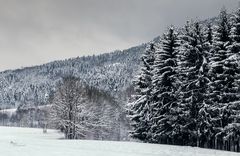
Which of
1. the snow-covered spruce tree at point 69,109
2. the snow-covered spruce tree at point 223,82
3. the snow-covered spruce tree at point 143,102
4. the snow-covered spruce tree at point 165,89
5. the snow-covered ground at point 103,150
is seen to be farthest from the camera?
the snow-covered spruce tree at point 69,109

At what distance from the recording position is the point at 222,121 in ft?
125

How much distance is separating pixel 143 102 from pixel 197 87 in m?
10.1

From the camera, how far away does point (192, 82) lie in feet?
130

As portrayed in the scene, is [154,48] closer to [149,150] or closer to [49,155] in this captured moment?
[149,150]

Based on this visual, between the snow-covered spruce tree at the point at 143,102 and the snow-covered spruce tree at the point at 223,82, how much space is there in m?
9.67

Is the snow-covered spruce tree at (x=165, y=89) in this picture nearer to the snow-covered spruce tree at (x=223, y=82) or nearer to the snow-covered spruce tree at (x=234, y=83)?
the snow-covered spruce tree at (x=223, y=82)

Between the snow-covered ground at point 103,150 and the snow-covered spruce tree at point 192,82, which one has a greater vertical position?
the snow-covered spruce tree at point 192,82

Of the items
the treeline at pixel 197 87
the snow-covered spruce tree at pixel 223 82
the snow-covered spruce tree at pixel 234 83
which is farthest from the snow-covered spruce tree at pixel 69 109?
the snow-covered spruce tree at pixel 234 83

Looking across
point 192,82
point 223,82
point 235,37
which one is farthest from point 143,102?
point 235,37

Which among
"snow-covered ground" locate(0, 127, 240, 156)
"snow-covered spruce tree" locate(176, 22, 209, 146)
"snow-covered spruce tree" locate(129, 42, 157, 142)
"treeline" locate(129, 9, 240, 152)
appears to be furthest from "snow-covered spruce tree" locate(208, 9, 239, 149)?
"snow-covered spruce tree" locate(129, 42, 157, 142)

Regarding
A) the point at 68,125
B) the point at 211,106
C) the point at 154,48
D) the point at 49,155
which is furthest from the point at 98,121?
the point at 49,155

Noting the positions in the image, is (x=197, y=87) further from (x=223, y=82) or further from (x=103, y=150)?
(x=103, y=150)

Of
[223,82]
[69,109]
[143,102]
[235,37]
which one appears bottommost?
[69,109]

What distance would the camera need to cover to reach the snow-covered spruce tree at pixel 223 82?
36719 mm
